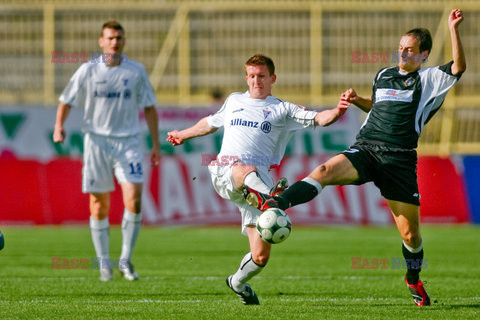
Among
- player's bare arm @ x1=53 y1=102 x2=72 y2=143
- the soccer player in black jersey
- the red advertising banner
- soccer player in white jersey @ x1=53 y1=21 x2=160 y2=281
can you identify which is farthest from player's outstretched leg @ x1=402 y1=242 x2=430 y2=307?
the red advertising banner

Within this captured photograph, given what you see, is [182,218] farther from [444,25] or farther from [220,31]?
[444,25]

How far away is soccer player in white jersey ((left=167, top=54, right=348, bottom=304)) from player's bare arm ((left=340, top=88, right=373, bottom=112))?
0.92 ft

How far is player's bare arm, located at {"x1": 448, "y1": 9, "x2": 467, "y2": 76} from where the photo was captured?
260 inches

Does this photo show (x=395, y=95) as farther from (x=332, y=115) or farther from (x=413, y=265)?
(x=413, y=265)

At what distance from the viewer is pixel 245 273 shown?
688 cm

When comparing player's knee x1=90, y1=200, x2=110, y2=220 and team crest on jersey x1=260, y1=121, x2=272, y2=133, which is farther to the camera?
player's knee x1=90, y1=200, x2=110, y2=220

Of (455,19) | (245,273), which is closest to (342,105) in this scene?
(455,19)

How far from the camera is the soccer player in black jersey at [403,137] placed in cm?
689

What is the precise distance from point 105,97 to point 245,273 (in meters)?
2.99

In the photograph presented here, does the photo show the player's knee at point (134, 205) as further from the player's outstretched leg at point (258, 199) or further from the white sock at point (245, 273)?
the player's outstretched leg at point (258, 199)

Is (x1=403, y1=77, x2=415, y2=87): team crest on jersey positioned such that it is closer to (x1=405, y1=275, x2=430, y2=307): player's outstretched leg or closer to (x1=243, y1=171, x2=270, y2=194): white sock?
(x1=243, y1=171, x2=270, y2=194): white sock

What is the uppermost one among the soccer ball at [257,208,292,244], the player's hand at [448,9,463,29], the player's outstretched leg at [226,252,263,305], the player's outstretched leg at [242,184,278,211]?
the player's hand at [448,9,463,29]

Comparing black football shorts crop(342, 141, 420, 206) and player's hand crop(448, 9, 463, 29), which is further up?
player's hand crop(448, 9, 463, 29)

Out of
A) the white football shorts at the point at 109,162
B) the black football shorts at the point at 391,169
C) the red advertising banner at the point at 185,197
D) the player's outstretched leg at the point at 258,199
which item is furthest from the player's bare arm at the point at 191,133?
the red advertising banner at the point at 185,197
